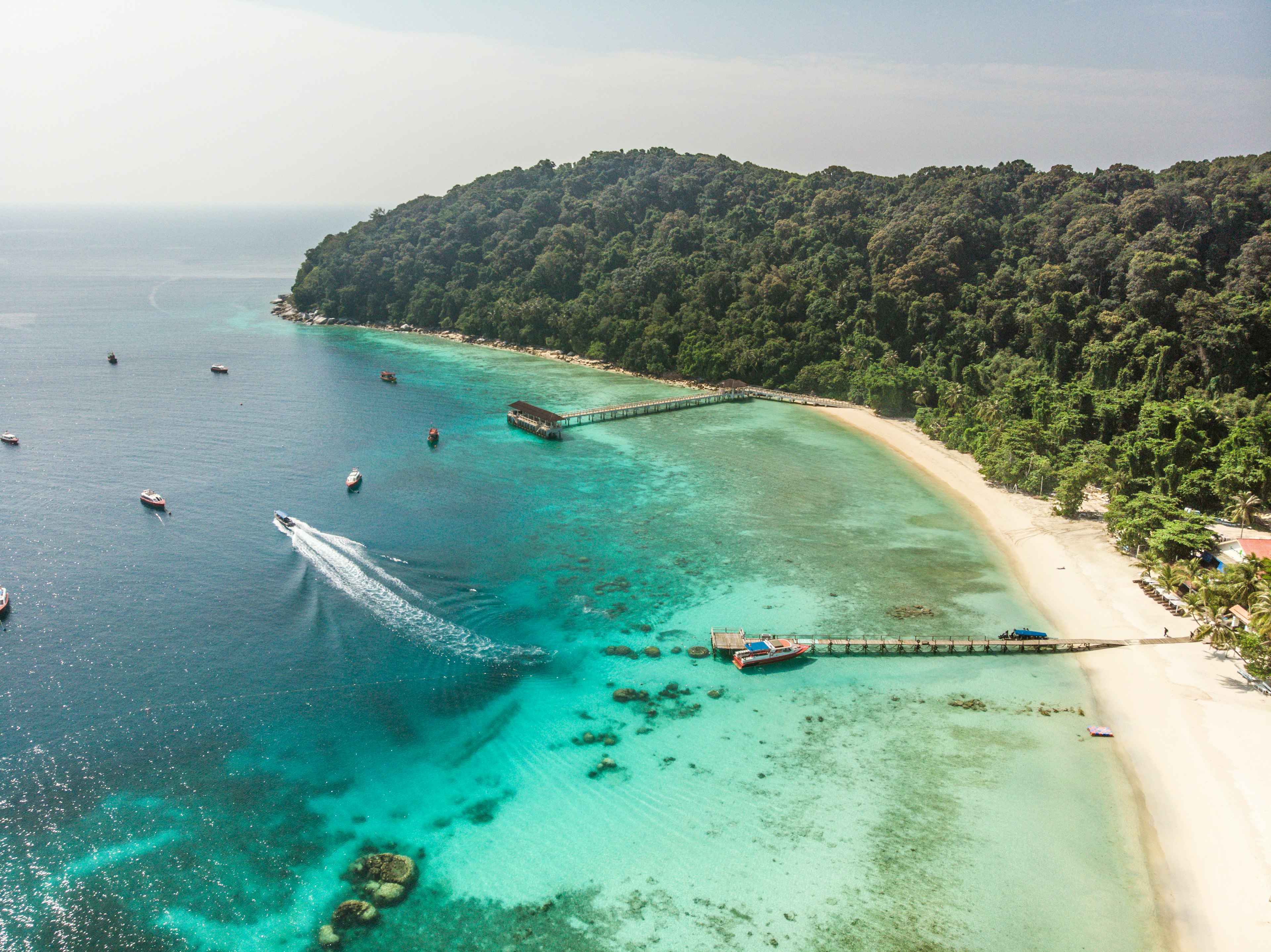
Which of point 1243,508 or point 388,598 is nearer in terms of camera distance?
point 388,598

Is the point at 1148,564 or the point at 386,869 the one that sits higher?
the point at 1148,564

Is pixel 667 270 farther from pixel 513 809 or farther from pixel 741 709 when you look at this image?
pixel 513 809

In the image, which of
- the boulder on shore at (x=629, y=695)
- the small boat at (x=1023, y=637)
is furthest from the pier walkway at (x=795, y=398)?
the boulder on shore at (x=629, y=695)

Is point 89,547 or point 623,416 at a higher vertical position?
point 623,416

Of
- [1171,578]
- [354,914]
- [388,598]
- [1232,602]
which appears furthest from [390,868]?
[1171,578]

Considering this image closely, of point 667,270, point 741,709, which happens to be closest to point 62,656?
point 741,709

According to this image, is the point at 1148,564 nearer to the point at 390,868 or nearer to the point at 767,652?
the point at 767,652
